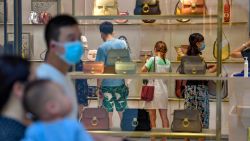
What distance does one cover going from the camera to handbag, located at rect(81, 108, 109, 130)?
4746 millimetres

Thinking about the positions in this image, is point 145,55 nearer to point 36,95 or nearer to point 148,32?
point 148,32

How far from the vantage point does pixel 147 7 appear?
190 inches

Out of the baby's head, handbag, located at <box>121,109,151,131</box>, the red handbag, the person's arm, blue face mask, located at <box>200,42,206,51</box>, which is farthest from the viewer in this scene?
the person's arm

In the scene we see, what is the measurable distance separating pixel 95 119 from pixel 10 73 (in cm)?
305

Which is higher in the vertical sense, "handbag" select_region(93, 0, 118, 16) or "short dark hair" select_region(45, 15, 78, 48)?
"handbag" select_region(93, 0, 118, 16)

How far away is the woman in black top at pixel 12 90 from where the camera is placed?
1740 mm

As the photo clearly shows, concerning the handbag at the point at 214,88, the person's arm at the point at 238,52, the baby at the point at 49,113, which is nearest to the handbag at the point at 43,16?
the handbag at the point at 214,88

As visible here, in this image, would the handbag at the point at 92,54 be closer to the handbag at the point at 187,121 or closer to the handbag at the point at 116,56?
the handbag at the point at 116,56

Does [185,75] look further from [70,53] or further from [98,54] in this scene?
[70,53]

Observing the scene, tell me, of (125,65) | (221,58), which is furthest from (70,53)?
(221,58)

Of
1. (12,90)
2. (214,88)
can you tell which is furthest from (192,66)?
(12,90)

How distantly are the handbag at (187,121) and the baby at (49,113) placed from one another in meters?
3.05

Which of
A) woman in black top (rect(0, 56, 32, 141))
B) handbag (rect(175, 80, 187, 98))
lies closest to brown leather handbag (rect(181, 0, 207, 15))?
handbag (rect(175, 80, 187, 98))

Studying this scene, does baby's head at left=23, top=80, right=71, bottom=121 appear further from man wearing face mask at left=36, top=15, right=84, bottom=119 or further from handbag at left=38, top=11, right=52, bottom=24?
handbag at left=38, top=11, right=52, bottom=24
